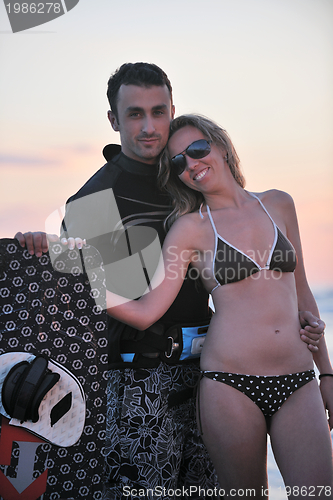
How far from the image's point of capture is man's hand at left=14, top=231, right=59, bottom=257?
6.53 ft

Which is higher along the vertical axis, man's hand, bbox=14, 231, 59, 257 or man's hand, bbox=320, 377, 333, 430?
man's hand, bbox=14, 231, 59, 257

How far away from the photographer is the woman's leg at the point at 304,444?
1763 millimetres

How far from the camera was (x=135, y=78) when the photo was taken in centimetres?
249

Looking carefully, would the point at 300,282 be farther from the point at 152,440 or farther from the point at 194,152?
the point at 152,440

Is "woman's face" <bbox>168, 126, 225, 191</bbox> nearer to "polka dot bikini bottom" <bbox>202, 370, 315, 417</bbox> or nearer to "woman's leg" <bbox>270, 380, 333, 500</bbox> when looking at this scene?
"polka dot bikini bottom" <bbox>202, 370, 315, 417</bbox>

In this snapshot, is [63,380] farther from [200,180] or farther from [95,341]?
[200,180]

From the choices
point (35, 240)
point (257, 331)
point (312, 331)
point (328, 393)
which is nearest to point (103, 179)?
point (35, 240)

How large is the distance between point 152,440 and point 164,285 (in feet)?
2.61

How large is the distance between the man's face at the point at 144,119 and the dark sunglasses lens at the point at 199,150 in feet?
0.79

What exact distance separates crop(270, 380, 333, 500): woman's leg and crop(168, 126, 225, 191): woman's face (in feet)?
3.50

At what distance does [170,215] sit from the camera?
7.72ft

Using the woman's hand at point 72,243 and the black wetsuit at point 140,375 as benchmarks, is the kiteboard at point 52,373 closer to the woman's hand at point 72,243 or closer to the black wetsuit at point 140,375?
the woman's hand at point 72,243

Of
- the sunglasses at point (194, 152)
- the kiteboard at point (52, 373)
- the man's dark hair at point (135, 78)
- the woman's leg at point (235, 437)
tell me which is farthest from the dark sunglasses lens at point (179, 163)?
the woman's leg at point (235, 437)

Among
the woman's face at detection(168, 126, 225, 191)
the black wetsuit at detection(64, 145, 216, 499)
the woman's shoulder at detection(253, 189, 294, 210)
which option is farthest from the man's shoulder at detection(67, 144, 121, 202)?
the woman's shoulder at detection(253, 189, 294, 210)
